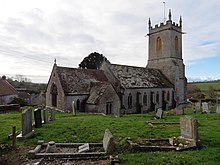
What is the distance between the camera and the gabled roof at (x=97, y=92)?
25069 millimetres

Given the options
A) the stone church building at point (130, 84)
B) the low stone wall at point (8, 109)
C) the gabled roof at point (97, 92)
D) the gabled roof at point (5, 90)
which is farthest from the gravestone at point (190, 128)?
the gabled roof at point (5, 90)

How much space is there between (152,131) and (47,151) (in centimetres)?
605

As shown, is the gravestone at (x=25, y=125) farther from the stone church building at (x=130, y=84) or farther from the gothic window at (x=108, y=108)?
the gothic window at (x=108, y=108)

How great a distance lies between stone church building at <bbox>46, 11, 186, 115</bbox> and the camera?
25797 mm

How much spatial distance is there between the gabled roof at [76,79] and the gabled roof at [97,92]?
0.88 m

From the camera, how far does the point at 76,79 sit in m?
27.8

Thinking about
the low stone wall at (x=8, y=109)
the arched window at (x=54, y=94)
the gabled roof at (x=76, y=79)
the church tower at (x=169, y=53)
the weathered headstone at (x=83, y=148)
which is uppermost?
the church tower at (x=169, y=53)

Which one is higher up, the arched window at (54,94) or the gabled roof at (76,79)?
the gabled roof at (76,79)

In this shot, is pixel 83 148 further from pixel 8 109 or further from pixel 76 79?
pixel 8 109

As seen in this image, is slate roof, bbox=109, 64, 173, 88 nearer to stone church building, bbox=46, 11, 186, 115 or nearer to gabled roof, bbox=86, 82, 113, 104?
stone church building, bbox=46, 11, 186, 115

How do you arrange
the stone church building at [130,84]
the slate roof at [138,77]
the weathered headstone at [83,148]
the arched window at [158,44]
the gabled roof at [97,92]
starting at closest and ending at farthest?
the weathered headstone at [83,148]
the gabled roof at [97,92]
the stone church building at [130,84]
the slate roof at [138,77]
the arched window at [158,44]

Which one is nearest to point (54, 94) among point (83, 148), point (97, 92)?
point (97, 92)

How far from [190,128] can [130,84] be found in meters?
21.9

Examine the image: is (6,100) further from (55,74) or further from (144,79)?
(144,79)
